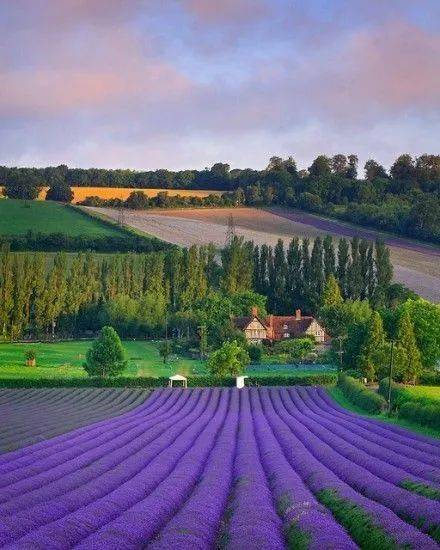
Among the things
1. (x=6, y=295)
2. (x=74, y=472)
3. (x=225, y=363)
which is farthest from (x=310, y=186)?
(x=74, y=472)

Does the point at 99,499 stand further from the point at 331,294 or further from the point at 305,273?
the point at 305,273

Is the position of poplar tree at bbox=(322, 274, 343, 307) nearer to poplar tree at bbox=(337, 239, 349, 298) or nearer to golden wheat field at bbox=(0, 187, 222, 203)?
poplar tree at bbox=(337, 239, 349, 298)

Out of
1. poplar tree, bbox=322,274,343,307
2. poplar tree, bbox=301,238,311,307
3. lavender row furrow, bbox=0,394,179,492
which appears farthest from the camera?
poplar tree, bbox=301,238,311,307

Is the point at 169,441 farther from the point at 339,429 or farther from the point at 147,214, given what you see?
the point at 147,214

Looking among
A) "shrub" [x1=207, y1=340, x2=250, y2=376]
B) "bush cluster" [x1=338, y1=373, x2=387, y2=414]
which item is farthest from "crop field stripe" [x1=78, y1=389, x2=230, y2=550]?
"shrub" [x1=207, y1=340, x2=250, y2=376]

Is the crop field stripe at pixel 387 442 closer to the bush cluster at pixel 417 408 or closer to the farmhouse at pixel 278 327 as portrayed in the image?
the bush cluster at pixel 417 408

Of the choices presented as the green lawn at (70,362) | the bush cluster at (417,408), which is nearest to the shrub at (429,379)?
the bush cluster at (417,408)

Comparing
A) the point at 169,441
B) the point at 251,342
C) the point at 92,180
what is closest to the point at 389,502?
the point at 169,441
